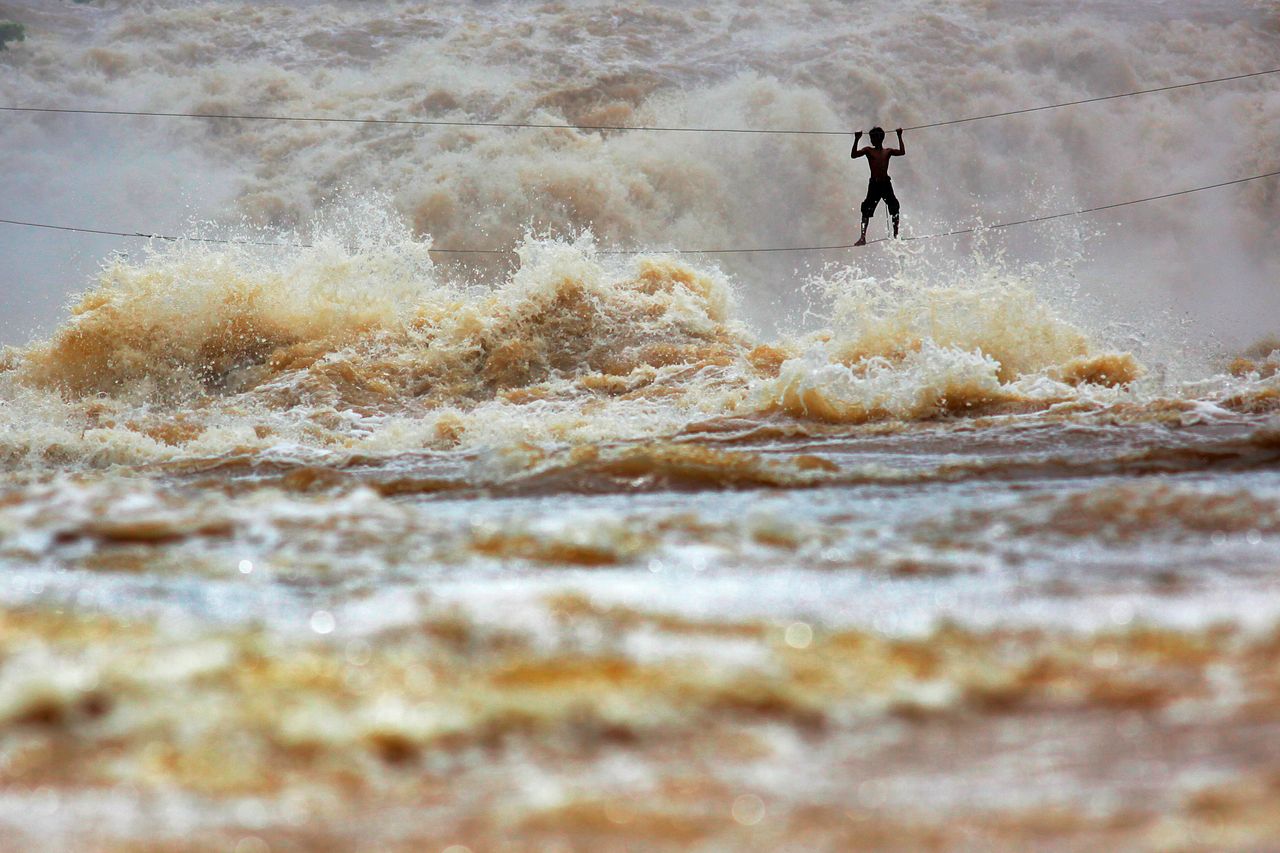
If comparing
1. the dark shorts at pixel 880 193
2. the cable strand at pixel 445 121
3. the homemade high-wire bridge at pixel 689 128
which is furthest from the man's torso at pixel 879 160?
the cable strand at pixel 445 121

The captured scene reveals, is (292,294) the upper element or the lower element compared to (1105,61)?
lower

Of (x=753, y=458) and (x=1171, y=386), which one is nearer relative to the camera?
(x=753, y=458)

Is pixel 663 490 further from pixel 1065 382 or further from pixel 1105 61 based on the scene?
pixel 1105 61

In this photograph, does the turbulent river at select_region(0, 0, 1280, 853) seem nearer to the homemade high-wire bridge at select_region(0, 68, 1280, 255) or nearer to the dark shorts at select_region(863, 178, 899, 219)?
the homemade high-wire bridge at select_region(0, 68, 1280, 255)

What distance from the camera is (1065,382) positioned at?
21.9ft

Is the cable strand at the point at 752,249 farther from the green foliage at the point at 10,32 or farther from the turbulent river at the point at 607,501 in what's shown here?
the green foliage at the point at 10,32

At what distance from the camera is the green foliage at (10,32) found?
16141mm

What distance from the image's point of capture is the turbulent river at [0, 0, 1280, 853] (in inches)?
54.7

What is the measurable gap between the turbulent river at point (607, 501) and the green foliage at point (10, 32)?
2.30 ft

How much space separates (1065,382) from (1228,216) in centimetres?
1118

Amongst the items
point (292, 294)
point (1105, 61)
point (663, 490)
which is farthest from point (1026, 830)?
point (1105, 61)

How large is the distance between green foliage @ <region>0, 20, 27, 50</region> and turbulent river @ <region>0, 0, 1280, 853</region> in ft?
2.30

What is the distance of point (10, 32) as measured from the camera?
16.2 metres

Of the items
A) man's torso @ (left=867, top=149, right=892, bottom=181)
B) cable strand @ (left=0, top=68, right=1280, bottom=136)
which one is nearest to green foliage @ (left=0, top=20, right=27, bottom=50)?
cable strand @ (left=0, top=68, right=1280, bottom=136)
